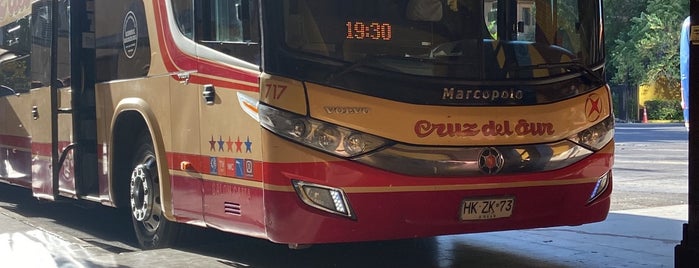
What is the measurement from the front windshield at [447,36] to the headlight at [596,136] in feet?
1.51

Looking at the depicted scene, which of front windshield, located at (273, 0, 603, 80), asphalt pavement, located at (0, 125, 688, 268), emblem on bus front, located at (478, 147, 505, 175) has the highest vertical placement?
front windshield, located at (273, 0, 603, 80)

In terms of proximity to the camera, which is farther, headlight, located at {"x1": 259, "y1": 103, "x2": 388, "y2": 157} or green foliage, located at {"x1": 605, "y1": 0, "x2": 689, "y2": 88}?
green foliage, located at {"x1": 605, "y1": 0, "x2": 689, "y2": 88}

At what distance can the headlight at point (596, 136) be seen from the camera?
19.9 feet

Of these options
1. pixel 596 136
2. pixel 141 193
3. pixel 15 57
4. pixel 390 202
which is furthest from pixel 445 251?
pixel 15 57

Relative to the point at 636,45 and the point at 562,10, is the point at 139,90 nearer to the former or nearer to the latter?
the point at 562,10

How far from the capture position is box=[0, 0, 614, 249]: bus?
17.6 feet

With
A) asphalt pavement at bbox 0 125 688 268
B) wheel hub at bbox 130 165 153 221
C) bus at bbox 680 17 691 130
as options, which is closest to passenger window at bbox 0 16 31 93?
asphalt pavement at bbox 0 125 688 268

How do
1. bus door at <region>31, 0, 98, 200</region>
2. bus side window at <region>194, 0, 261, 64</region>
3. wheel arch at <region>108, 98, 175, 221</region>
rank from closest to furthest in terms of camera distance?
1. bus side window at <region>194, 0, 261, 64</region>
2. wheel arch at <region>108, 98, 175, 221</region>
3. bus door at <region>31, 0, 98, 200</region>

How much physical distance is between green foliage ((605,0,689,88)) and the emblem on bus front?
3720 cm

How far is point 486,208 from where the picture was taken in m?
5.77

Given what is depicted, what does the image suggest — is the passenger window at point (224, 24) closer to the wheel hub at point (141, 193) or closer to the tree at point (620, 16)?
the wheel hub at point (141, 193)

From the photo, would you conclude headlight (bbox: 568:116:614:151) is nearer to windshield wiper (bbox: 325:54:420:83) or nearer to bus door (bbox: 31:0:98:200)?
windshield wiper (bbox: 325:54:420:83)

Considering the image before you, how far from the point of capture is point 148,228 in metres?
7.54

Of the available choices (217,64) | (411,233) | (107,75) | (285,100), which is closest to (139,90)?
(107,75)
